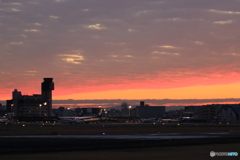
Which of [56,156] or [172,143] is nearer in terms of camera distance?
[56,156]

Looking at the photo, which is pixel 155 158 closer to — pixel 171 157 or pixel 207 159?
pixel 171 157

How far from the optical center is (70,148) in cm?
4169

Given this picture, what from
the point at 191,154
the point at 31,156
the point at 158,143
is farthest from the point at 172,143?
the point at 31,156

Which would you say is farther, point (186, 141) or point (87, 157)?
point (186, 141)

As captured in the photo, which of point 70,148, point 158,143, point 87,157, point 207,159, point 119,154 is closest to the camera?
point 207,159

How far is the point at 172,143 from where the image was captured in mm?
46344

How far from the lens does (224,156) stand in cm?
3241

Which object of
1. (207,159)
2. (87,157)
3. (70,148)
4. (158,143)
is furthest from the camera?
(158,143)

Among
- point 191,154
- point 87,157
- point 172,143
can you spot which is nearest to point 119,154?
point 87,157

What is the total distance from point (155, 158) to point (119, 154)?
4.39 meters

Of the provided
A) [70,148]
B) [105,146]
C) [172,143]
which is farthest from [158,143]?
[70,148]

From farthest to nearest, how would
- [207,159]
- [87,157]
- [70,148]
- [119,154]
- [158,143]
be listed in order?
[158,143]
[70,148]
[119,154]
[87,157]
[207,159]

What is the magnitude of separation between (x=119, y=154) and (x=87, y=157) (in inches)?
139

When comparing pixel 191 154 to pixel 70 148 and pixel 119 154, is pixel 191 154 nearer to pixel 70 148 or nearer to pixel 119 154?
pixel 119 154
